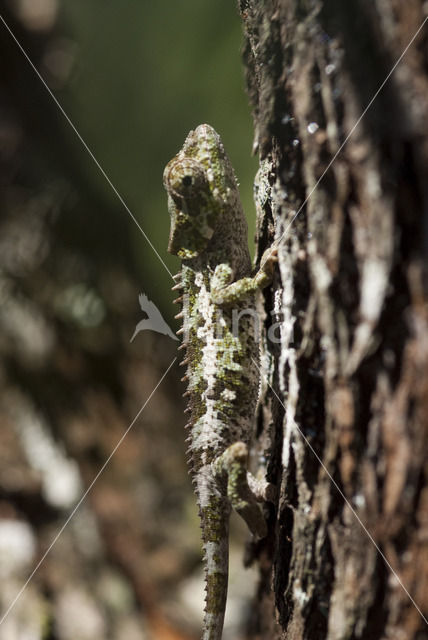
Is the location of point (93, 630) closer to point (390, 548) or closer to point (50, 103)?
point (390, 548)

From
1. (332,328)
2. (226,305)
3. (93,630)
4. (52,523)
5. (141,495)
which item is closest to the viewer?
(332,328)

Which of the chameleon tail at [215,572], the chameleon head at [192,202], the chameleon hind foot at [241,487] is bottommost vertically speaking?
the chameleon tail at [215,572]

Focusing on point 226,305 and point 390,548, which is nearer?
point 390,548

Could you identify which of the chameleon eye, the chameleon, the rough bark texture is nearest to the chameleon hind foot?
the chameleon

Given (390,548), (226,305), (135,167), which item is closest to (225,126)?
(135,167)

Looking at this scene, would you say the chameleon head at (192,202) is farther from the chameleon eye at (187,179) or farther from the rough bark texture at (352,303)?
the rough bark texture at (352,303)

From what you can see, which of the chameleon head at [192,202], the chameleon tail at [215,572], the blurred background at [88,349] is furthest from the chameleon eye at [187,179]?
the chameleon tail at [215,572]

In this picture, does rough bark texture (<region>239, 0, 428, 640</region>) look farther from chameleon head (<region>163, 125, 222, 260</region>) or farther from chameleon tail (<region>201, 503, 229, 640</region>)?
chameleon head (<region>163, 125, 222, 260</region>)
